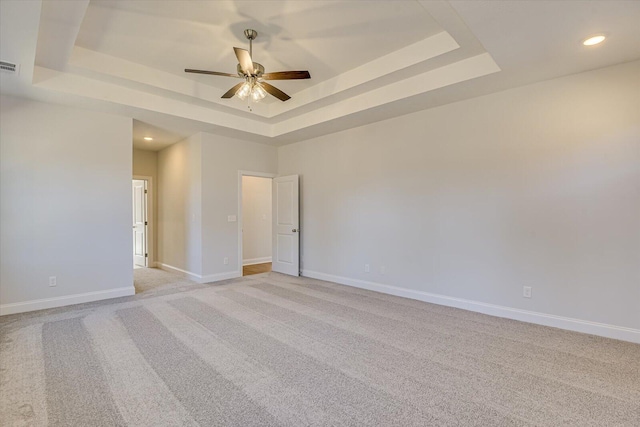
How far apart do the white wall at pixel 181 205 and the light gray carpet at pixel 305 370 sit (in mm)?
1982

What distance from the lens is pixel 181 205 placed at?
6297 millimetres

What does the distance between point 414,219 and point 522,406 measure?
2835mm

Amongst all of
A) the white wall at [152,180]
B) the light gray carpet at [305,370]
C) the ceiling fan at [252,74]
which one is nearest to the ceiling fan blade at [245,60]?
the ceiling fan at [252,74]

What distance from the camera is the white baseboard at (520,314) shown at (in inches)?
122

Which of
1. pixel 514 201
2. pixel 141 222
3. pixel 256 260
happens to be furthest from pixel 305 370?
pixel 141 222

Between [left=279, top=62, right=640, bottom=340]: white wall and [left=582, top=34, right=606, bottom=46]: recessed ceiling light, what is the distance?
70 centimetres

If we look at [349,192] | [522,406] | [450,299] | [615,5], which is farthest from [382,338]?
[615,5]

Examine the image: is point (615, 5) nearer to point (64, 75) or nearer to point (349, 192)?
point (349, 192)

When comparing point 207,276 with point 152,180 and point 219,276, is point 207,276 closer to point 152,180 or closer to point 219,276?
point 219,276

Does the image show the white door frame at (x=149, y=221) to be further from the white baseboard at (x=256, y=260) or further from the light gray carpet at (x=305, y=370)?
the light gray carpet at (x=305, y=370)

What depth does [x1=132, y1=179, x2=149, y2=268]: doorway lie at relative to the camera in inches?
281

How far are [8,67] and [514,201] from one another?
5.80 metres

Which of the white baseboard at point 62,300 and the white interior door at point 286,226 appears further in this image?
the white interior door at point 286,226

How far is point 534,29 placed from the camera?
254 centimetres
